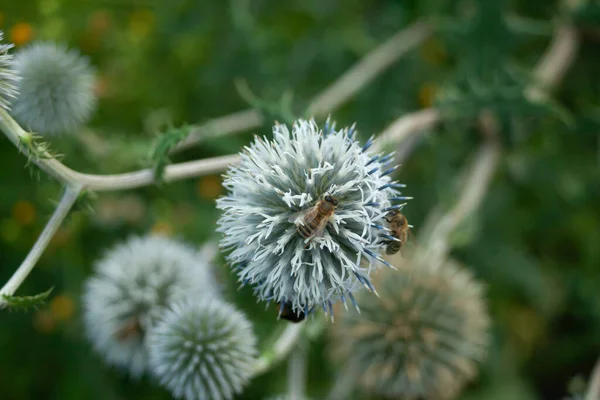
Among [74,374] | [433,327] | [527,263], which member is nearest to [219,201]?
[433,327]

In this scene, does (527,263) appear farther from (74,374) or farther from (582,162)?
(74,374)

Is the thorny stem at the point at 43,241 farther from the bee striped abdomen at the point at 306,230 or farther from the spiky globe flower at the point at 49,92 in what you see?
the bee striped abdomen at the point at 306,230

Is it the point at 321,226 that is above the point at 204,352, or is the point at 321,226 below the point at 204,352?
above

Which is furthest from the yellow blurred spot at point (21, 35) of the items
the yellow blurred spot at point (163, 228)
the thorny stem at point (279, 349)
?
the thorny stem at point (279, 349)

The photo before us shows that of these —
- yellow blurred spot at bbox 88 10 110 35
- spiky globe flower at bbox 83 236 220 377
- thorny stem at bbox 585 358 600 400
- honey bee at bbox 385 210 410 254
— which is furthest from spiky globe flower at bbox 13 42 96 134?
thorny stem at bbox 585 358 600 400

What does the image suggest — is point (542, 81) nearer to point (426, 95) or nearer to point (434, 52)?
point (426, 95)

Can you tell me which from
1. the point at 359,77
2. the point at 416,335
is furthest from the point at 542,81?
the point at 416,335
